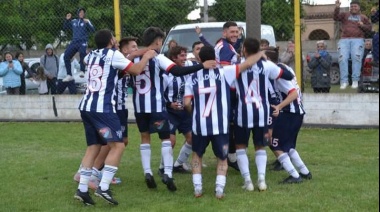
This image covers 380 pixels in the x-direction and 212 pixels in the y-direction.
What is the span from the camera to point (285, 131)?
8.96 meters

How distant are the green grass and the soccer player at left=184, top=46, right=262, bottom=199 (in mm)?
399

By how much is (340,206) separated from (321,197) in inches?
18.6

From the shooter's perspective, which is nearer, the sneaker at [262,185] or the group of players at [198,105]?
the group of players at [198,105]

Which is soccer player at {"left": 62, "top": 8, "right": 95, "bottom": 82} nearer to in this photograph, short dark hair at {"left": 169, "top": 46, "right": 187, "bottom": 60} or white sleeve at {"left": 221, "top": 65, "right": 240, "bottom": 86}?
short dark hair at {"left": 169, "top": 46, "right": 187, "bottom": 60}

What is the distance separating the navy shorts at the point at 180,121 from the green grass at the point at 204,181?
681 millimetres

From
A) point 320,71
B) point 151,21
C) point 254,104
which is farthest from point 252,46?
point 151,21

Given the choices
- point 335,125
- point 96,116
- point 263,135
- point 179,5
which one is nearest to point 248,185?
point 263,135

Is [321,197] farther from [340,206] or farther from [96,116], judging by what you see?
[96,116]

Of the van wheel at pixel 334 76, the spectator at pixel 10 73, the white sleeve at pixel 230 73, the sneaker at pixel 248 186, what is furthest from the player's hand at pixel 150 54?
the spectator at pixel 10 73

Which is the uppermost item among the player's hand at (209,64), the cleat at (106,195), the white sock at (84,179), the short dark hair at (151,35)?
the short dark hair at (151,35)

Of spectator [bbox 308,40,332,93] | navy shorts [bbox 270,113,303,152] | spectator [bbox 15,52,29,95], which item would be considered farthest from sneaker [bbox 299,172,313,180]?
spectator [bbox 15,52,29,95]

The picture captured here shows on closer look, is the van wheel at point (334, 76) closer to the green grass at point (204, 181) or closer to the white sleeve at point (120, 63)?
the green grass at point (204, 181)

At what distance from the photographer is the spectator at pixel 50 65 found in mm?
17391

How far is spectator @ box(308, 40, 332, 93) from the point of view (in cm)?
1433
